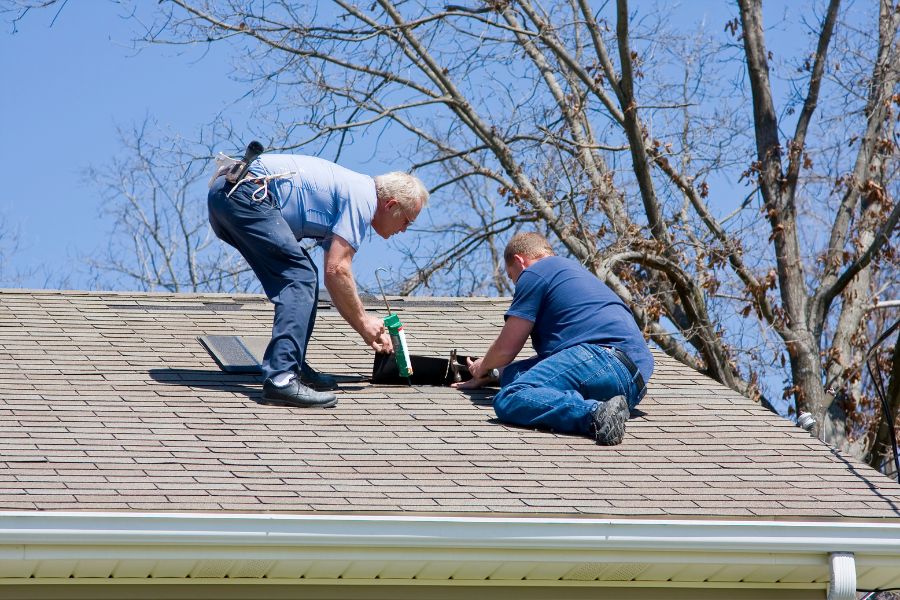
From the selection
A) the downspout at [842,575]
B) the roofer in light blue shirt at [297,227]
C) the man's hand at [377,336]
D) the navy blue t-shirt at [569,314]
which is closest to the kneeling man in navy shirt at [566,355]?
the navy blue t-shirt at [569,314]

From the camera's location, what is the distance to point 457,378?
660 centimetres

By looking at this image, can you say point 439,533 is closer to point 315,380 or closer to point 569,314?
point 569,314

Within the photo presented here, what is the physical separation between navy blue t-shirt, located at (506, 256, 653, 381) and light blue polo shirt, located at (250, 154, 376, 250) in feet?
2.94

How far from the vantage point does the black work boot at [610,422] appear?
557cm

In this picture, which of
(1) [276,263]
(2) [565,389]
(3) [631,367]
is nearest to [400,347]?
(1) [276,263]

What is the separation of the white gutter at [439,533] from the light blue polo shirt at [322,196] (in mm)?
1908

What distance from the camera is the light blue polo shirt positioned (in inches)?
234

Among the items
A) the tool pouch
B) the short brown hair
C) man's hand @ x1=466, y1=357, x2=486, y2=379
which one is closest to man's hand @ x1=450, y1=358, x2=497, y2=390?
man's hand @ x1=466, y1=357, x2=486, y2=379

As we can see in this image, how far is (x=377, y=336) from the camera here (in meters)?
6.21

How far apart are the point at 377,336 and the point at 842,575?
260 cm

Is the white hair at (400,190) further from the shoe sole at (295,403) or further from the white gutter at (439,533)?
the white gutter at (439,533)

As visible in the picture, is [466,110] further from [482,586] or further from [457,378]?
[482,586]

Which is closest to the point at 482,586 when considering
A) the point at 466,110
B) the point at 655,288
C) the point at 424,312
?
the point at 424,312

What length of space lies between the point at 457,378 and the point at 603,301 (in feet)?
3.17
